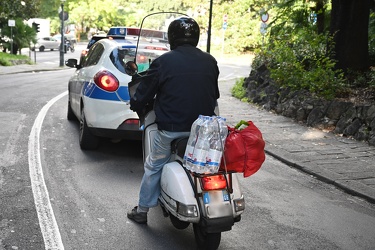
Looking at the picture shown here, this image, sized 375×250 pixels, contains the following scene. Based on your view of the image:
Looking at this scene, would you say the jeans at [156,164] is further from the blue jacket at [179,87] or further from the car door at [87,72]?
the car door at [87,72]

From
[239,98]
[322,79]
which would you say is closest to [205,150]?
[322,79]

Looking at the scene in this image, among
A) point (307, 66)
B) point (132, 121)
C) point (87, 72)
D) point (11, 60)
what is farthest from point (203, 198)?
point (11, 60)

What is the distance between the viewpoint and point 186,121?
14.5 feet

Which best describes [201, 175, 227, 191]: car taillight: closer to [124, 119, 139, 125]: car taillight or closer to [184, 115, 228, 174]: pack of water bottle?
[184, 115, 228, 174]: pack of water bottle

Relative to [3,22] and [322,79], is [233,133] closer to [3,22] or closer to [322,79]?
[322,79]

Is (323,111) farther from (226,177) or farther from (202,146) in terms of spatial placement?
(202,146)

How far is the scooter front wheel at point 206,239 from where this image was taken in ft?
14.1

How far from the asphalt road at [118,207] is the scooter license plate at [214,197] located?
75 centimetres

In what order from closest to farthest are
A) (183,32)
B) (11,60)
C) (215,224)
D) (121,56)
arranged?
(215,224)
(183,32)
(121,56)
(11,60)

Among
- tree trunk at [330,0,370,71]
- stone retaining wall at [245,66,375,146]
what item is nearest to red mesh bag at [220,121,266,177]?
stone retaining wall at [245,66,375,146]

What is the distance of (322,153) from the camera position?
8.88m

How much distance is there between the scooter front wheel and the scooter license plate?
0.28m

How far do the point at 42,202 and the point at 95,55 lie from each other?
3.63 metres

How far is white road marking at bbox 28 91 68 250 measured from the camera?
4.57 metres
